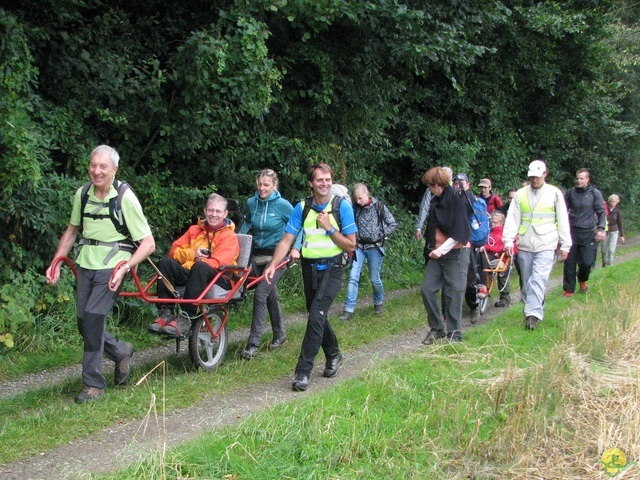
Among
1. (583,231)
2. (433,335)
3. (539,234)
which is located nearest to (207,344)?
(433,335)

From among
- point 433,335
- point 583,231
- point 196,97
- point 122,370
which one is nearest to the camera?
point 122,370

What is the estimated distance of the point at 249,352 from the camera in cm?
771

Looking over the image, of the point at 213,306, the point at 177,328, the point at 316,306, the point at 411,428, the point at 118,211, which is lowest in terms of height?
the point at 411,428

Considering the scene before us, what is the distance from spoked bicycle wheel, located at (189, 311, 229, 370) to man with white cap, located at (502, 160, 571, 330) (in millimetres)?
3703

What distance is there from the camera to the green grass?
176 inches

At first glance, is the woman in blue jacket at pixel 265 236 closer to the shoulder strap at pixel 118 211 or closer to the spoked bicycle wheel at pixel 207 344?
the spoked bicycle wheel at pixel 207 344

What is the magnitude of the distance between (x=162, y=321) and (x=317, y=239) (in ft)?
5.41

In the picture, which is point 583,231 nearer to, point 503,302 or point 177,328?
point 503,302

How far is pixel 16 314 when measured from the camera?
24.5ft

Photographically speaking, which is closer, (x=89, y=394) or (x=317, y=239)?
(x=89, y=394)

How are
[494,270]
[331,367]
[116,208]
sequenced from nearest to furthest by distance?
1. [116,208]
2. [331,367]
3. [494,270]

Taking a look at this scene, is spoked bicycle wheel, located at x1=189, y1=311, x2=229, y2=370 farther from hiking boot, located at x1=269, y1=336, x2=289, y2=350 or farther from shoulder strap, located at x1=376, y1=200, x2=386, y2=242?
shoulder strap, located at x1=376, y1=200, x2=386, y2=242

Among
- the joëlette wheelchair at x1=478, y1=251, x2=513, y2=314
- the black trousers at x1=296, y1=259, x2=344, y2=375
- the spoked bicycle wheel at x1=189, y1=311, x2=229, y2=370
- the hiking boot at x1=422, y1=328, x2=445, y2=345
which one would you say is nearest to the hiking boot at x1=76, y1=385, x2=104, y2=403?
the spoked bicycle wheel at x1=189, y1=311, x2=229, y2=370

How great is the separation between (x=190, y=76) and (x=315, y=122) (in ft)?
11.7
